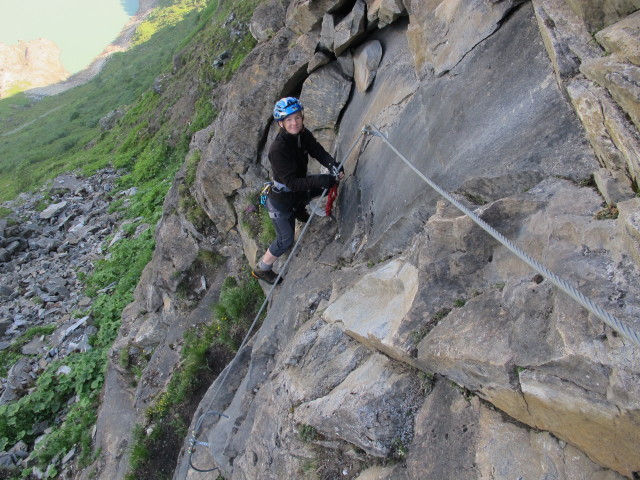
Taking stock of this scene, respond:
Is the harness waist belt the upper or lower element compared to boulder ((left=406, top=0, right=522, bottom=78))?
lower

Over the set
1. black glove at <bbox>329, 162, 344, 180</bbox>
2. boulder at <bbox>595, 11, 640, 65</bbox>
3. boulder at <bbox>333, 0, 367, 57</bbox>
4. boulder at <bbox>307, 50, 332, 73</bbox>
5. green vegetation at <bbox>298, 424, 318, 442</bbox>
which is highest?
boulder at <bbox>333, 0, 367, 57</bbox>

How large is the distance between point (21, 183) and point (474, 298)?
1300 inches

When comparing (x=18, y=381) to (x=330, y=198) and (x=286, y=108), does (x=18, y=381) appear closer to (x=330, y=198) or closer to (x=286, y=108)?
(x=330, y=198)

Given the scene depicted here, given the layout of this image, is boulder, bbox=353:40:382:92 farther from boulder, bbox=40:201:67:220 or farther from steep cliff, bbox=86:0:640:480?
boulder, bbox=40:201:67:220

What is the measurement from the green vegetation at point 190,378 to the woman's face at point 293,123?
3.88m

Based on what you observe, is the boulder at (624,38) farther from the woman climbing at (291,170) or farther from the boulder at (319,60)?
the boulder at (319,60)

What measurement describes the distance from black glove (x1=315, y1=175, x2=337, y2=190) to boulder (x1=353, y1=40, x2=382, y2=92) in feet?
6.40

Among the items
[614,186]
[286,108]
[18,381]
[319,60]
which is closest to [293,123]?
[286,108]

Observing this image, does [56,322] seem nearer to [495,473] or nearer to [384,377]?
[384,377]

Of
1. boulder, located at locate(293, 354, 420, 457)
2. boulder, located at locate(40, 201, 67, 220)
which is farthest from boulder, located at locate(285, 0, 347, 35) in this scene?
boulder, located at locate(40, 201, 67, 220)

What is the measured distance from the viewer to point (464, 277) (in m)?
3.90

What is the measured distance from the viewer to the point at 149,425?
28.0 feet

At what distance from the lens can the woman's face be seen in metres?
6.11

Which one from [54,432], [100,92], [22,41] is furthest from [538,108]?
[22,41]
